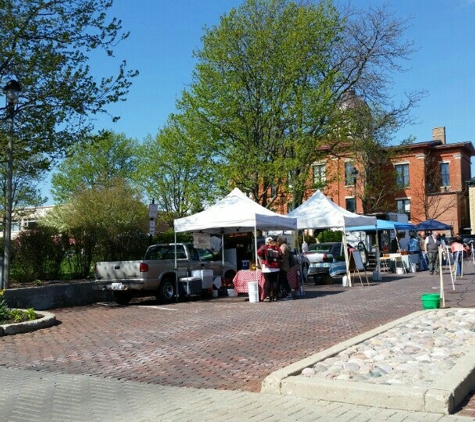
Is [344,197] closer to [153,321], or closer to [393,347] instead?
[153,321]

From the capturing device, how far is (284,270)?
16734 millimetres

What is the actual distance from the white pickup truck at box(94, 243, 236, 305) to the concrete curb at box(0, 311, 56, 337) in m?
3.80

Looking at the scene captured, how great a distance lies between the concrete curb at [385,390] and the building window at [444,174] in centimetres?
5318

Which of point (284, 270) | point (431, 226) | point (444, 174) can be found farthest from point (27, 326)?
point (444, 174)

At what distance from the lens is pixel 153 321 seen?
12.6 metres

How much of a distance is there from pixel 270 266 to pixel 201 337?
614 centimetres

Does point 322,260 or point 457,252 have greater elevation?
point 457,252

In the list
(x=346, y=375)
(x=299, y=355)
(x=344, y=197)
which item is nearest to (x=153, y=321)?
(x=299, y=355)

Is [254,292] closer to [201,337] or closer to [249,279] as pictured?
[249,279]

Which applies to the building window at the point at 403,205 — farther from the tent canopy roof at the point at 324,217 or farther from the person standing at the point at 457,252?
the tent canopy roof at the point at 324,217

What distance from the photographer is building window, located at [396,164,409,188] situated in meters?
55.8

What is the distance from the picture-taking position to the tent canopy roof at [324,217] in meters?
21.3

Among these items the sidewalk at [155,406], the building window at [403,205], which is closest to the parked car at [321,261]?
the sidewalk at [155,406]

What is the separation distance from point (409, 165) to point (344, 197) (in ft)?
22.6
